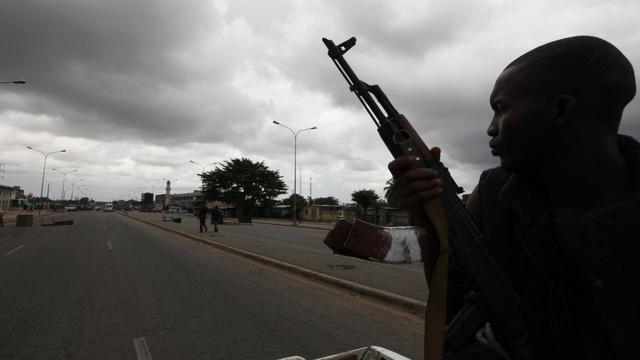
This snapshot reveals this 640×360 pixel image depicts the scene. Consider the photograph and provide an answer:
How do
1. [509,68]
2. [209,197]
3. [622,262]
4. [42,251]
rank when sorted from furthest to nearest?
[209,197], [42,251], [509,68], [622,262]

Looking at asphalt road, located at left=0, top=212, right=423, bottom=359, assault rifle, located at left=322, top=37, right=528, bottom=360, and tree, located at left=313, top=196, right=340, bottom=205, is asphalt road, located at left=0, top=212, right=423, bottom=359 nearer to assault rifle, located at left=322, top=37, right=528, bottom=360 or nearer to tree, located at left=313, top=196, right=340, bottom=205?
assault rifle, located at left=322, top=37, right=528, bottom=360

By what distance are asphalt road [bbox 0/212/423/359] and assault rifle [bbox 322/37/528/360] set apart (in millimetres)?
2974

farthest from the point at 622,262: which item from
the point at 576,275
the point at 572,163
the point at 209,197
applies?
the point at 209,197

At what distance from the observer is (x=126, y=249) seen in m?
13.1

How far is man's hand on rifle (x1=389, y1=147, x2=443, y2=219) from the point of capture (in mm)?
1153

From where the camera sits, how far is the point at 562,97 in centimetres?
103

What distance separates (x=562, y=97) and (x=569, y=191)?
256 millimetres

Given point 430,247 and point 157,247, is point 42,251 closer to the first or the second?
point 157,247

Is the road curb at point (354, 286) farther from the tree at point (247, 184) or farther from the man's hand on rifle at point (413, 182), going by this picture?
the tree at point (247, 184)

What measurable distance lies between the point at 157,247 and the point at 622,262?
1456 centimetres

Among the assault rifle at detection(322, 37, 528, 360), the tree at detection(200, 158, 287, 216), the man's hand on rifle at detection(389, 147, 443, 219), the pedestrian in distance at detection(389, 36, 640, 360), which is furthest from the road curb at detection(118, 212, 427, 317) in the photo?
the tree at detection(200, 158, 287, 216)

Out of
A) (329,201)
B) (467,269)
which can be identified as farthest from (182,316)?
(329,201)

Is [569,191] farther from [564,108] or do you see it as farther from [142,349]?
[142,349]

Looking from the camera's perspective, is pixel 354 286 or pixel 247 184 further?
pixel 247 184
